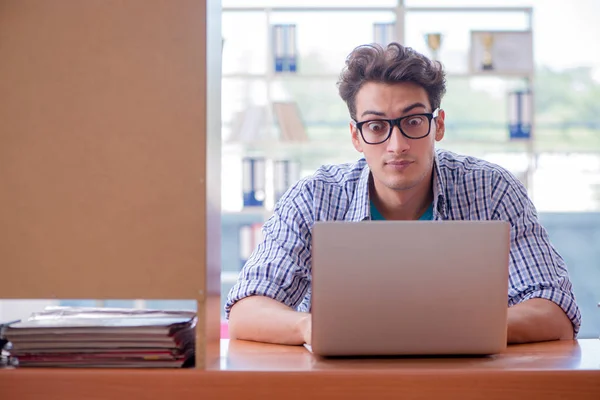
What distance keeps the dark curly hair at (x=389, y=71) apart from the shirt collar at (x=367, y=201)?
0.59 ft

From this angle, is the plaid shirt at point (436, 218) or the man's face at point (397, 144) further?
the man's face at point (397, 144)

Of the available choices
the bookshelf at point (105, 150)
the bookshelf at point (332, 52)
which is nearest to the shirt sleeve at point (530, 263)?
the bookshelf at point (105, 150)

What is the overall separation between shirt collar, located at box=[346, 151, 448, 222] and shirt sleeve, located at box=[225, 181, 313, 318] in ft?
0.43

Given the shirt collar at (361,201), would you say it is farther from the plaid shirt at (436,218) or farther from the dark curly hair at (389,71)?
the dark curly hair at (389,71)

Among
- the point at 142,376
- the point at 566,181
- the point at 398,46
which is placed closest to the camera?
the point at 142,376

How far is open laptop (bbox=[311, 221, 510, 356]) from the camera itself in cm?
116

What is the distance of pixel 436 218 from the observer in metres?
2.07

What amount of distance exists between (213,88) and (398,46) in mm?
1060

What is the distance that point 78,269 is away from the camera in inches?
44.9

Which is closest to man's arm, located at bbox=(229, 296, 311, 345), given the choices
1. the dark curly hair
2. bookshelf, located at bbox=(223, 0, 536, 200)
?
the dark curly hair

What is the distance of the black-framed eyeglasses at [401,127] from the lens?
6.48 feet

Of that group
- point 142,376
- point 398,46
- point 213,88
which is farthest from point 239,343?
point 398,46

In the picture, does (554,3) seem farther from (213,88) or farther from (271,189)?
(213,88)

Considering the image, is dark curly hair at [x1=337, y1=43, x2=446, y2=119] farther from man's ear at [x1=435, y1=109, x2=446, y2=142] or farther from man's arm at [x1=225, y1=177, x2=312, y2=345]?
man's arm at [x1=225, y1=177, x2=312, y2=345]
